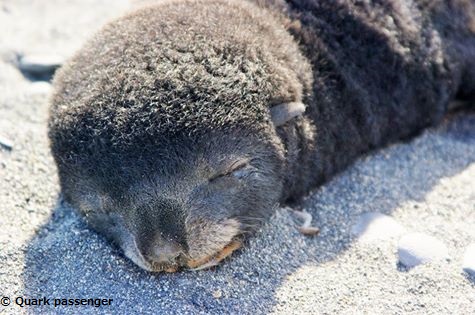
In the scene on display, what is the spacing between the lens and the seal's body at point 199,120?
11.4ft

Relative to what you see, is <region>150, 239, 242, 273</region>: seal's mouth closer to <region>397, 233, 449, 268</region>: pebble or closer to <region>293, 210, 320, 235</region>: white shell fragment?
<region>293, 210, 320, 235</region>: white shell fragment

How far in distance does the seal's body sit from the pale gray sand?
6.4 inches

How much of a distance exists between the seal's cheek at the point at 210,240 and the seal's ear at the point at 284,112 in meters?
0.62

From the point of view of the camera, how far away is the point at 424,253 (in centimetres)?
398

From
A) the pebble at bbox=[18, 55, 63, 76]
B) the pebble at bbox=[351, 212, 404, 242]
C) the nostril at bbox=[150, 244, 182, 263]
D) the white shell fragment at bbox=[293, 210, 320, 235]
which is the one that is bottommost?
the pebble at bbox=[18, 55, 63, 76]

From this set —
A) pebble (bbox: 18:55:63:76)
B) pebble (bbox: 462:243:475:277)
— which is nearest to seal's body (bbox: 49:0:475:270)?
pebble (bbox: 462:243:475:277)

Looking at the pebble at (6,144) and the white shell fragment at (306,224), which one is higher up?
the white shell fragment at (306,224)

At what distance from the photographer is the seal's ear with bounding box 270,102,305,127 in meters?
3.89

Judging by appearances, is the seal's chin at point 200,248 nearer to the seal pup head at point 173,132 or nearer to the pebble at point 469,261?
the seal pup head at point 173,132

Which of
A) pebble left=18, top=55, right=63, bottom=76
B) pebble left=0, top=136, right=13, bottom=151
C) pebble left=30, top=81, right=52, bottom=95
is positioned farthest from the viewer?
pebble left=18, top=55, right=63, bottom=76

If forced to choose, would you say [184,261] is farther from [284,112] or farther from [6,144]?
[6,144]

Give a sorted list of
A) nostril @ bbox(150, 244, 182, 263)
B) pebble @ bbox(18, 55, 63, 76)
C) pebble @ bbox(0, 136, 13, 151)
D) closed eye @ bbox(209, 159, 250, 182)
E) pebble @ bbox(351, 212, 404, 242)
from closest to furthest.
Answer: nostril @ bbox(150, 244, 182, 263) → closed eye @ bbox(209, 159, 250, 182) → pebble @ bbox(351, 212, 404, 242) → pebble @ bbox(0, 136, 13, 151) → pebble @ bbox(18, 55, 63, 76)

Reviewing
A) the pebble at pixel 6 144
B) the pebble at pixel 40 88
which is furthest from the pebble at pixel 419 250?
the pebble at pixel 40 88


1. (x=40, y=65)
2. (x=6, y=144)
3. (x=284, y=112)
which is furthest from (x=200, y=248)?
(x=40, y=65)
